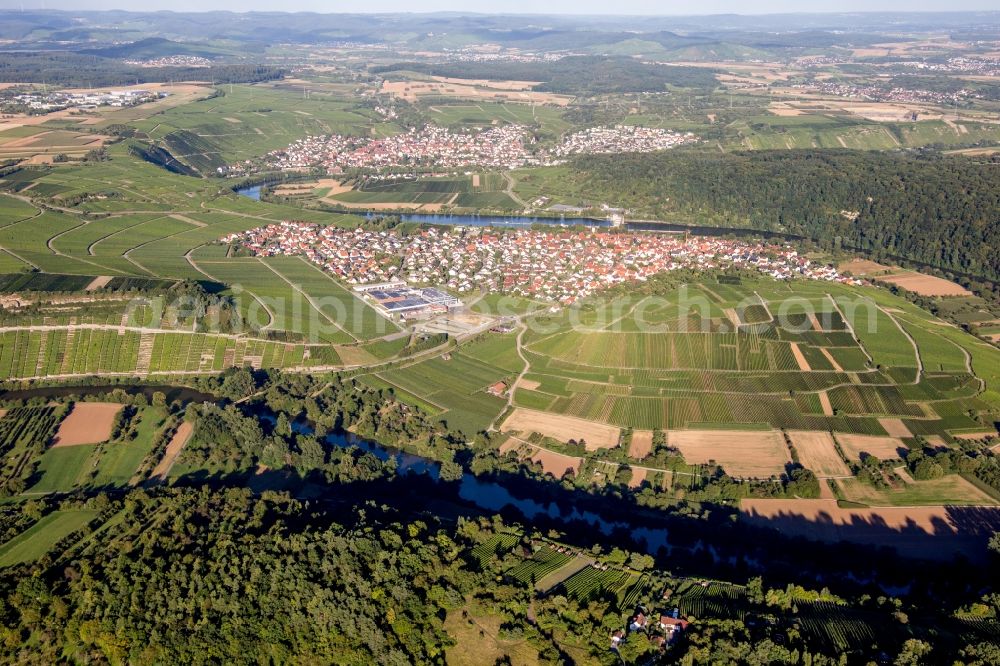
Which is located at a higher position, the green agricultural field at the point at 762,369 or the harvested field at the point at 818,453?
the green agricultural field at the point at 762,369

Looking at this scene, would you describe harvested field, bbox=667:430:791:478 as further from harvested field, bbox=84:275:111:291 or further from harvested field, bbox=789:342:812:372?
harvested field, bbox=84:275:111:291

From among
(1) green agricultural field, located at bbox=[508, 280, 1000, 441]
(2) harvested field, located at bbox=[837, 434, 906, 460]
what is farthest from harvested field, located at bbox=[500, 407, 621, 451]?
(2) harvested field, located at bbox=[837, 434, 906, 460]

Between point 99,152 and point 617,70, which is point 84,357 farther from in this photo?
point 617,70

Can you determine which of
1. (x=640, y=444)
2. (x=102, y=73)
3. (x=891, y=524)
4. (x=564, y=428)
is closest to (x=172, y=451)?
(x=564, y=428)

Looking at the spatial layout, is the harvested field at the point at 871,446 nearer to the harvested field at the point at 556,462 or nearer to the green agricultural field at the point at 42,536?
the harvested field at the point at 556,462

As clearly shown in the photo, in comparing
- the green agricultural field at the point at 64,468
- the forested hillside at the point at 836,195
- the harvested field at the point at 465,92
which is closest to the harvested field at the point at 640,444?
Answer: the green agricultural field at the point at 64,468

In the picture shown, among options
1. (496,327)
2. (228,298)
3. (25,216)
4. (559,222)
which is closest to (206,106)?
(25,216)

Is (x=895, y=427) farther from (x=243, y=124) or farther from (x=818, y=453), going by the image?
(x=243, y=124)
